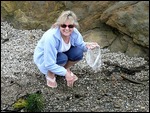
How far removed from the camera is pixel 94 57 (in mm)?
5285

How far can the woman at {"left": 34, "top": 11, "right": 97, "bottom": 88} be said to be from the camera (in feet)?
15.2

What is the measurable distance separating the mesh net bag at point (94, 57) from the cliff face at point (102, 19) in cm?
73

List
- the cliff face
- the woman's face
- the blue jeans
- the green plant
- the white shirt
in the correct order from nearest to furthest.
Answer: the green plant < the woman's face < the white shirt < the blue jeans < the cliff face

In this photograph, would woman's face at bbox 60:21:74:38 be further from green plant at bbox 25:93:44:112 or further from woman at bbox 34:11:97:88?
green plant at bbox 25:93:44:112

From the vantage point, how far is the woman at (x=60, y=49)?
4641 millimetres

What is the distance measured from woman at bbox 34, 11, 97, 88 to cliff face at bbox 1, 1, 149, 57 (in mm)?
929

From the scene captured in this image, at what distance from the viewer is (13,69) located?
17.8ft

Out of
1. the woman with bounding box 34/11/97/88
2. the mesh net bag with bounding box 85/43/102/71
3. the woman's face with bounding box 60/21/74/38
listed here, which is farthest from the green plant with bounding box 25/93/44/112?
the mesh net bag with bounding box 85/43/102/71

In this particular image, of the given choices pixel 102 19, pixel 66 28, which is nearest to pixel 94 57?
pixel 66 28

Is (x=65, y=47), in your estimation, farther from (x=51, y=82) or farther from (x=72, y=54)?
(x=51, y=82)

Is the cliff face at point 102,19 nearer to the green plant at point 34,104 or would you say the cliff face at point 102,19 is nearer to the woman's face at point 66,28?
the woman's face at point 66,28

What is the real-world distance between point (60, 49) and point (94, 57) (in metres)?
0.60

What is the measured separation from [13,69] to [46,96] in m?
0.86

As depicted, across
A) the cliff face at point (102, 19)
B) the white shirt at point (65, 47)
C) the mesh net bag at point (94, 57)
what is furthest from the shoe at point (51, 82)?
the cliff face at point (102, 19)
